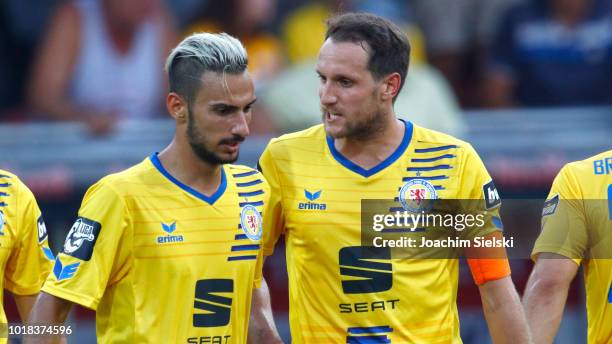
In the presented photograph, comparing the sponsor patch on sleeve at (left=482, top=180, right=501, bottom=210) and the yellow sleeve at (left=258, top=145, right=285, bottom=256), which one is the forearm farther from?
the yellow sleeve at (left=258, top=145, right=285, bottom=256)

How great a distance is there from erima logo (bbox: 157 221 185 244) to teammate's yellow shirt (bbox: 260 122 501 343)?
0.62 metres

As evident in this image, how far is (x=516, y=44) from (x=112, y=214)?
7088 millimetres

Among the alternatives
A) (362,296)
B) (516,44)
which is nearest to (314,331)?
(362,296)

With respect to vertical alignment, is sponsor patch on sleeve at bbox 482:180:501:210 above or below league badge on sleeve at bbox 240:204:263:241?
above

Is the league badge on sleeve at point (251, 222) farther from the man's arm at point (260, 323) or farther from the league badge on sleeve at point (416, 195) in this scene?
the league badge on sleeve at point (416, 195)

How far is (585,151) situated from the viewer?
10.6 m

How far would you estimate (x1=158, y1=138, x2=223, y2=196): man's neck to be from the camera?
553 cm

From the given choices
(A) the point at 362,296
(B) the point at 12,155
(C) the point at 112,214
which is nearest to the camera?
(C) the point at 112,214

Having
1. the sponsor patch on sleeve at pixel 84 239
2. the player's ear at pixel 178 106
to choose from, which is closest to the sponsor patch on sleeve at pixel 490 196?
the player's ear at pixel 178 106

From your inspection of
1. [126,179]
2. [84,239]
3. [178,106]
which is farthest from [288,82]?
[84,239]

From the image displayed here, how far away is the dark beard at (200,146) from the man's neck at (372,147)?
68 centimetres

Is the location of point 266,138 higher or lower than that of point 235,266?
higher

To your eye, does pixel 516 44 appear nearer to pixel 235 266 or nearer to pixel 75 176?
pixel 75 176

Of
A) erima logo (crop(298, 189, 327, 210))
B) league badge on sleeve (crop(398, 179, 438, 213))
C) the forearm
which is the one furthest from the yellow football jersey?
the forearm
